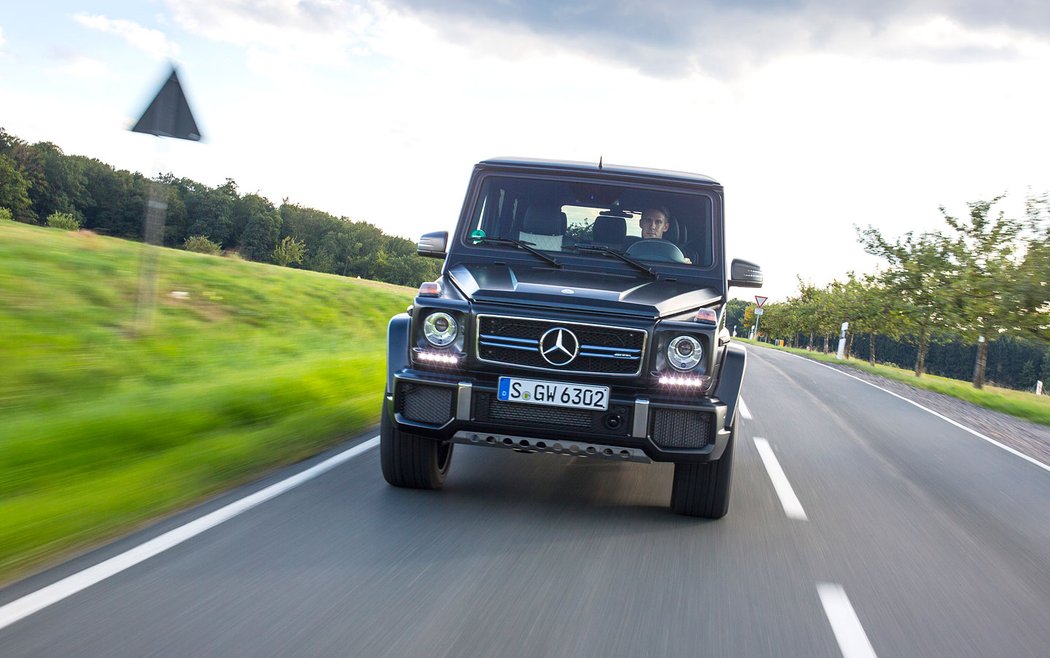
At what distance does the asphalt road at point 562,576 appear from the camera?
10.5ft

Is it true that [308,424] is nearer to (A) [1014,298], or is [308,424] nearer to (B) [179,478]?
(B) [179,478]

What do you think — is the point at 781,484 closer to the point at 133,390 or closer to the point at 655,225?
the point at 655,225

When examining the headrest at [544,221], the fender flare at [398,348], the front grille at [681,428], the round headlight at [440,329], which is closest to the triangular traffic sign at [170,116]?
the headrest at [544,221]

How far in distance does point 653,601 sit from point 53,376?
21.6 feet

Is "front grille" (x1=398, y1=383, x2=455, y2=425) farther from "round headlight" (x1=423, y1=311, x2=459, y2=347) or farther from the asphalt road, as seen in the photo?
the asphalt road

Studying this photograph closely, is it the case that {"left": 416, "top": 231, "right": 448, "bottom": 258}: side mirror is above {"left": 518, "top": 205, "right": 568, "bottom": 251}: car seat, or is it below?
below

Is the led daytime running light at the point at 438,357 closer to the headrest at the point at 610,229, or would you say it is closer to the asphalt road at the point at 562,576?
the asphalt road at the point at 562,576

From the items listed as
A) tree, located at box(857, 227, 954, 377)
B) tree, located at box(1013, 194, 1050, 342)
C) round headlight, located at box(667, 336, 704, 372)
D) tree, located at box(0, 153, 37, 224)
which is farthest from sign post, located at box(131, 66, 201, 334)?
tree, located at box(0, 153, 37, 224)

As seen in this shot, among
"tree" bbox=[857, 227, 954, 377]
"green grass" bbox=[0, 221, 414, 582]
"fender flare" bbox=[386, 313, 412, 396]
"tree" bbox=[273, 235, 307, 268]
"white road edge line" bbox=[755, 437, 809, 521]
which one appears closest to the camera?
"green grass" bbox=[0, 221, 414, 582]

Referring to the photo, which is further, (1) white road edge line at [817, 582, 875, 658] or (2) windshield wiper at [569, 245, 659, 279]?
(2) windshield wiper at [569, 245, 659, 279]

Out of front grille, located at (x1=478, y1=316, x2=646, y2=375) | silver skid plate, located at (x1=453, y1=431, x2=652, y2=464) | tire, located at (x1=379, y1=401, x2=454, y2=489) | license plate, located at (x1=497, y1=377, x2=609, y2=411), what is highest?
front grille, located at (x1=478, y1=316, x2=646, y2=375)

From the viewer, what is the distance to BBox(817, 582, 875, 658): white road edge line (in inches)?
134

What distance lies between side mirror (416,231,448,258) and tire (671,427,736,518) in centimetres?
212

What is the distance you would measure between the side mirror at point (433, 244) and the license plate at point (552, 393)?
4.62 feet
